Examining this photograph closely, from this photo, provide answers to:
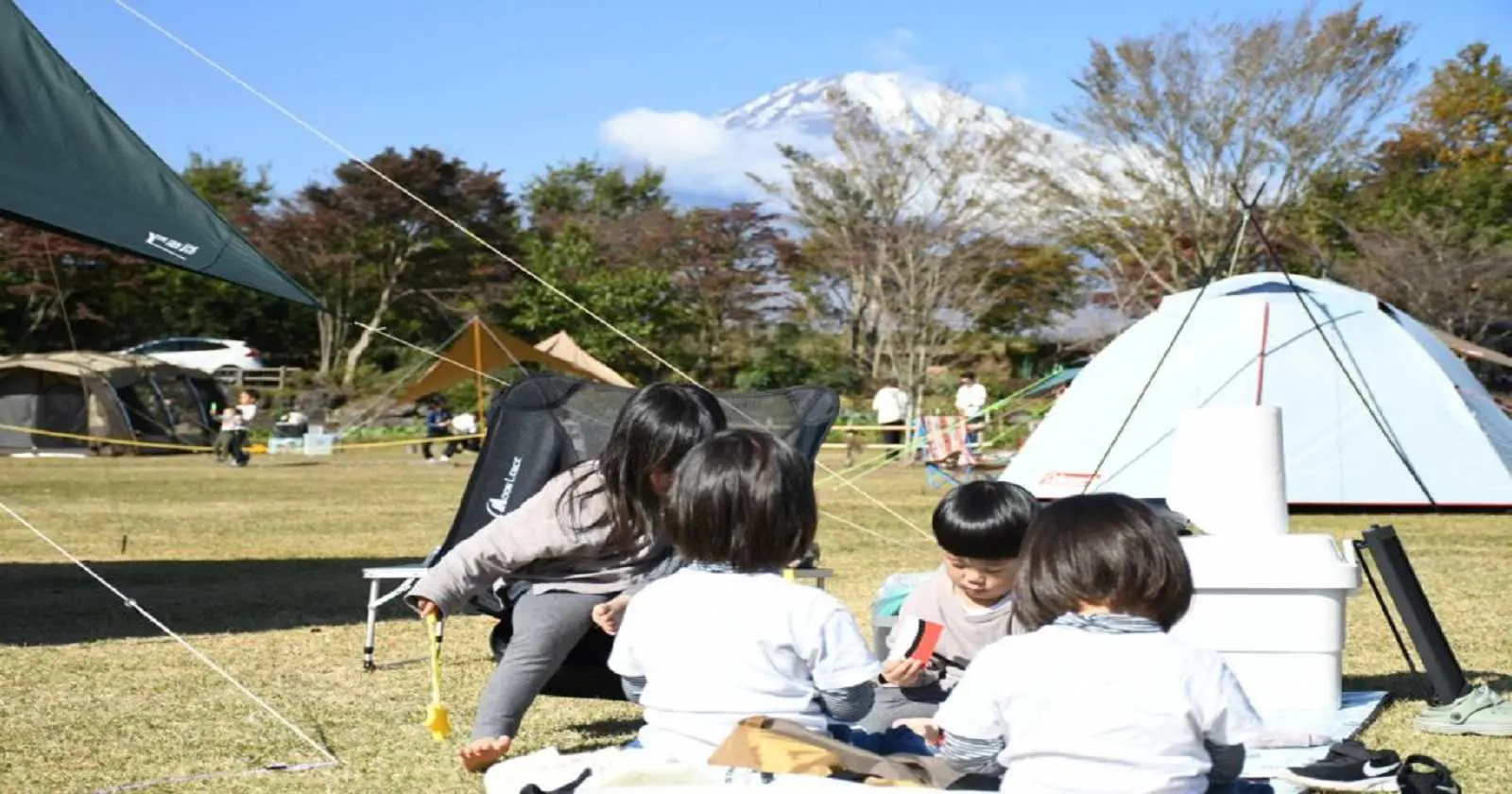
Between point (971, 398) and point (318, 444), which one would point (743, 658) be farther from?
point (318, 444)

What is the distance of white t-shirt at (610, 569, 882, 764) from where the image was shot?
2494mm

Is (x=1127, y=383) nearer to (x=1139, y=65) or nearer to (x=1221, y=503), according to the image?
(x=1221, y=503)

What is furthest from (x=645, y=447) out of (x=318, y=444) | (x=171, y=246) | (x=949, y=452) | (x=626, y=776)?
(x=318, y=444)

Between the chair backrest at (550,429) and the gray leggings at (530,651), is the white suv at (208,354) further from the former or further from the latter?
the gray leggings at (530,651)

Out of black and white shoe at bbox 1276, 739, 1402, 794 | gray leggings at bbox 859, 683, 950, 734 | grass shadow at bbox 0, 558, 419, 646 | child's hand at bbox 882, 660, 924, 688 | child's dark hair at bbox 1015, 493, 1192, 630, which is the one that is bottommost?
grass shadow at bbox 0, 558, 419, 646

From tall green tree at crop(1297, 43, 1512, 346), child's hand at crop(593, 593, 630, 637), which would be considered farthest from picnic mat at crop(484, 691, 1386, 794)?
tall green tree at crop(1297, 43, 1512, 346)

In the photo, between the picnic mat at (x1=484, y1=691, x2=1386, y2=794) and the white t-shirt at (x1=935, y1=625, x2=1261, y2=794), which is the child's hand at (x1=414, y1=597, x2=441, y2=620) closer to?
the picnic mat at (x1=484, y1=691, x2=1386, y2=794)

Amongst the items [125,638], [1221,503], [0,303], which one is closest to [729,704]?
[1221,503]

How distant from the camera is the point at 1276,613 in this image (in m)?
4.02

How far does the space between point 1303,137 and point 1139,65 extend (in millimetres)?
2533

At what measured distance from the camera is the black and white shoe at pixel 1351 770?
119 inches

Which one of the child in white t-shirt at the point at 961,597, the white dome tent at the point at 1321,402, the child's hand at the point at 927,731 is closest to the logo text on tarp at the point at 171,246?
the child in white t-shirt at the point at 961,597

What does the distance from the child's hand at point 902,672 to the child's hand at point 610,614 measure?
1.75 ft

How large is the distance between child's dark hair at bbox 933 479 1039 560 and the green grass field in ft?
3.70
